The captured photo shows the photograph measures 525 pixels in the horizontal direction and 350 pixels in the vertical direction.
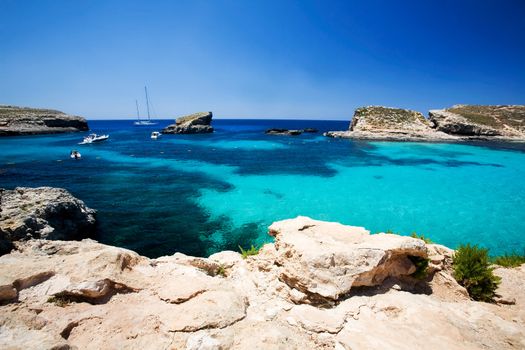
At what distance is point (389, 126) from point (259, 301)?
83.3 meters

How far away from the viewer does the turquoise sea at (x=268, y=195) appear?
15484mm

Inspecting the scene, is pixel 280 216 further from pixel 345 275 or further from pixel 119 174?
pixel 119 174

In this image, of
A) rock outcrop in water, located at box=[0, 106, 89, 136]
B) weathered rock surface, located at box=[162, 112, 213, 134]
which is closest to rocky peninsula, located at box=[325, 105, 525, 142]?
weathered rock surface, located at box=[162, 112, 213, 134]

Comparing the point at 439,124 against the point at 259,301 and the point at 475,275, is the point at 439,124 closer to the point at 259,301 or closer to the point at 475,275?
the point at 475,275

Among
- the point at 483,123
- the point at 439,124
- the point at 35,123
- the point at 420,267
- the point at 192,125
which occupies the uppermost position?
the point at 483,123

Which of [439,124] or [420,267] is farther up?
[439,124]

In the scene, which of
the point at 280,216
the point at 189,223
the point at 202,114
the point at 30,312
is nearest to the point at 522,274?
the point at 280,216

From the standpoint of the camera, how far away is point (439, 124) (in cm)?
7594

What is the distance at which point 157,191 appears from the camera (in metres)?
23.1

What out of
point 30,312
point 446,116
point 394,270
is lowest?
point 394,270

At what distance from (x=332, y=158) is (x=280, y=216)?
2810 cm

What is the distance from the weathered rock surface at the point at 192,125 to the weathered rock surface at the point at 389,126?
47093 millimetres

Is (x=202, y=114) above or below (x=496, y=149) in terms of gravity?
above

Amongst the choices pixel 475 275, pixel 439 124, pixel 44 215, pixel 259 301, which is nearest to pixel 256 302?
pixel 259 301
